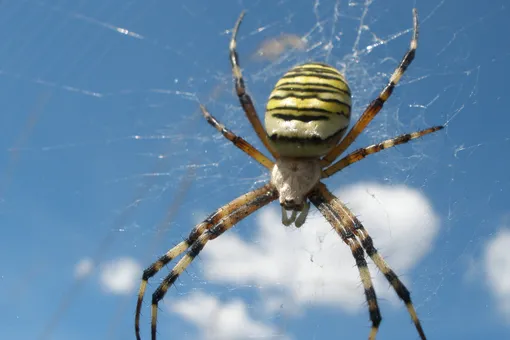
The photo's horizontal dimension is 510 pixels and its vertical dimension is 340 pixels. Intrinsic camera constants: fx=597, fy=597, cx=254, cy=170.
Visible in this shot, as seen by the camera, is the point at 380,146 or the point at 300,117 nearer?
the point at 300,117

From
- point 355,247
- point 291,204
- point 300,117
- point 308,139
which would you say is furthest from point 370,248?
point 300,117

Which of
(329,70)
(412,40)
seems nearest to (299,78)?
(329,70)

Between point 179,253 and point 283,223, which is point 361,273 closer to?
point 283,223

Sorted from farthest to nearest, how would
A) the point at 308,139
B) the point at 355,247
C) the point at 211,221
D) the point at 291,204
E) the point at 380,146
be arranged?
1. the point at 211,221
2. the point at 291,204
3. the point at 355,247
4. the point at 380,146
5. the point at 308,139

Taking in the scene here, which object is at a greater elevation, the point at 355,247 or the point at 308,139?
the point at 308,139

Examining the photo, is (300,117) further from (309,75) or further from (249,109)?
(249,109)

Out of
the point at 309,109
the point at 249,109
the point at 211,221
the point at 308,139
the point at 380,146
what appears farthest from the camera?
the point at 211,221
